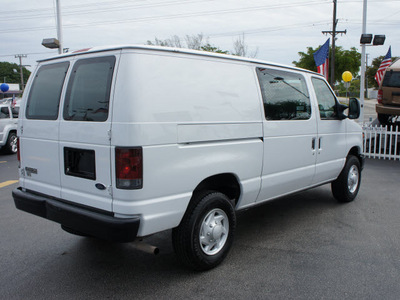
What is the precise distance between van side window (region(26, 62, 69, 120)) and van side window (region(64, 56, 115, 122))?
189 mm

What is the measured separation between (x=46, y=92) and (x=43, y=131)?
0.41 meters

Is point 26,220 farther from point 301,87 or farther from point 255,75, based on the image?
point 301,87

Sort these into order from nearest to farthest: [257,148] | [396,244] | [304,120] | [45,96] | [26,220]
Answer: [45,96]
[257,148]
[396,244]
[304,120]
[26,220]

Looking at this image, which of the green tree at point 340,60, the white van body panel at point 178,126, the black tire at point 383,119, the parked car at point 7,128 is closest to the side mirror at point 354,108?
the white van body panel at point 178,126

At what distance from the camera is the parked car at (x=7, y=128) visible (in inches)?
487

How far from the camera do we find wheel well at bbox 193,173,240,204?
373cm

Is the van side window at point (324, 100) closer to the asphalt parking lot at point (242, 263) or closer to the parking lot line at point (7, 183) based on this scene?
the asphalt parking lot at point (242, 263)

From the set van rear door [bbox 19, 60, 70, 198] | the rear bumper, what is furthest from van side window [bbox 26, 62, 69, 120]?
the rear bumper

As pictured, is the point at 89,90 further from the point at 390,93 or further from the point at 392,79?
the point at 392,79

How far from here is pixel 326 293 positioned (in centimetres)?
328

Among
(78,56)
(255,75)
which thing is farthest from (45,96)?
(255,75)

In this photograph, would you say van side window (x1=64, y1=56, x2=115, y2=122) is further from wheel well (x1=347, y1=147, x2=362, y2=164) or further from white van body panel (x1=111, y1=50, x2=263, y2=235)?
wheel well (x1=347, y1=147, x2=362, y2=164)

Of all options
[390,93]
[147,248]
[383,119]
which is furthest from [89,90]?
[383,119]

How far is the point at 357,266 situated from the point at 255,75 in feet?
7.33
